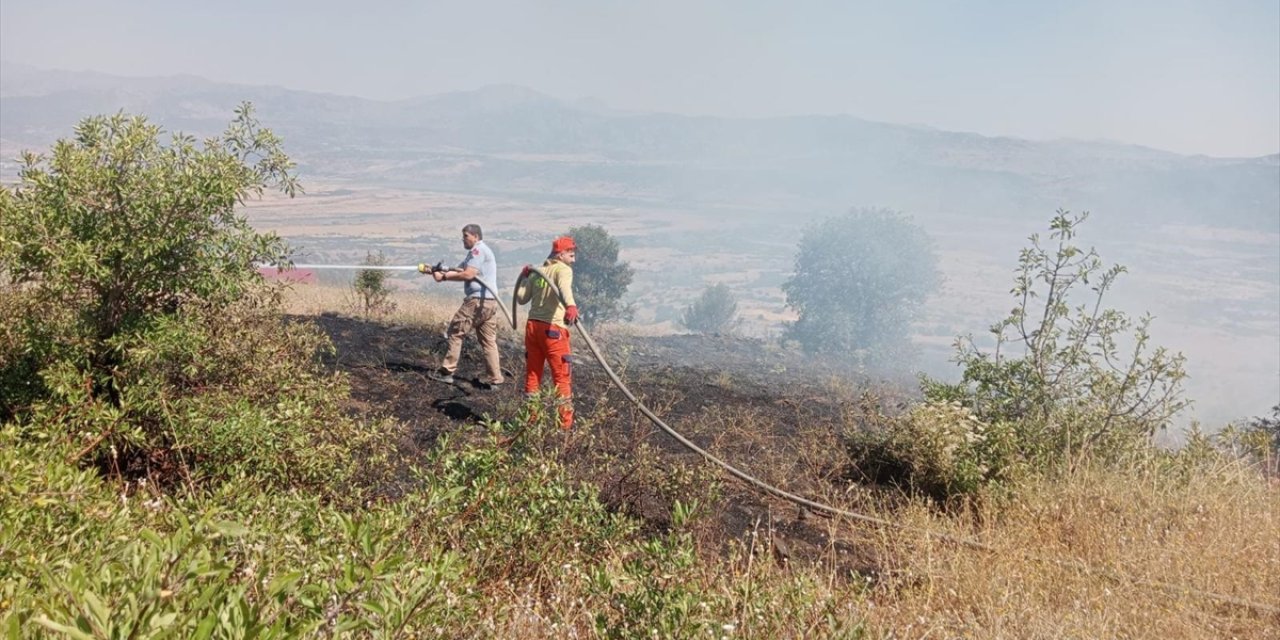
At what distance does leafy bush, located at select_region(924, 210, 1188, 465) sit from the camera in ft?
21.9

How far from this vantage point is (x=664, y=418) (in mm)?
8141

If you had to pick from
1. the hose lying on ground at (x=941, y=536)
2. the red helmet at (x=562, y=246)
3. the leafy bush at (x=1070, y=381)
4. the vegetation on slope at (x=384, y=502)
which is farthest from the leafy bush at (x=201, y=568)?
the leafy bush at (x=1070, y=381)

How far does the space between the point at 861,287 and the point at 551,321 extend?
77.4ft

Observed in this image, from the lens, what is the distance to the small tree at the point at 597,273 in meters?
27.3

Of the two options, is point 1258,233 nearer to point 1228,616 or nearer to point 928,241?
point 928,241

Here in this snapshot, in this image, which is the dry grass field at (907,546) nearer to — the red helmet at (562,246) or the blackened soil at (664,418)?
→ the blackened soil at (664,418)

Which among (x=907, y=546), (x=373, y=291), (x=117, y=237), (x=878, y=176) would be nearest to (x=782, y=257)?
(x=878, y=176)

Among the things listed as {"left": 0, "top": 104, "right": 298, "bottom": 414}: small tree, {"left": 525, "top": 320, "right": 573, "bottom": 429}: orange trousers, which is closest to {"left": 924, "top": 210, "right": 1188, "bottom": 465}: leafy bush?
{"left": 525, "top": 320, "right": 573, "bottom": 429}: orange trousers

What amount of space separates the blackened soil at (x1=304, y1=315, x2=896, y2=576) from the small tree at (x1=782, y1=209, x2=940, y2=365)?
16.2m

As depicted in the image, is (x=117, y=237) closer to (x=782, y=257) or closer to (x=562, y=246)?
(x=562, y=246)

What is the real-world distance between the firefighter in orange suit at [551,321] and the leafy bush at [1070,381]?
3055mm

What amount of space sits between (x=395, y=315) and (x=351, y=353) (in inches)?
147

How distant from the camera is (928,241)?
32.1 m

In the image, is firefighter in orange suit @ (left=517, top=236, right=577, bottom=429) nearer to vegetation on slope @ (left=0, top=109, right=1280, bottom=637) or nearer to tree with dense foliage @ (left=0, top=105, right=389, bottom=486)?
vegetation on slope @ (left=0, top=109, right=1280, bottom=637)
